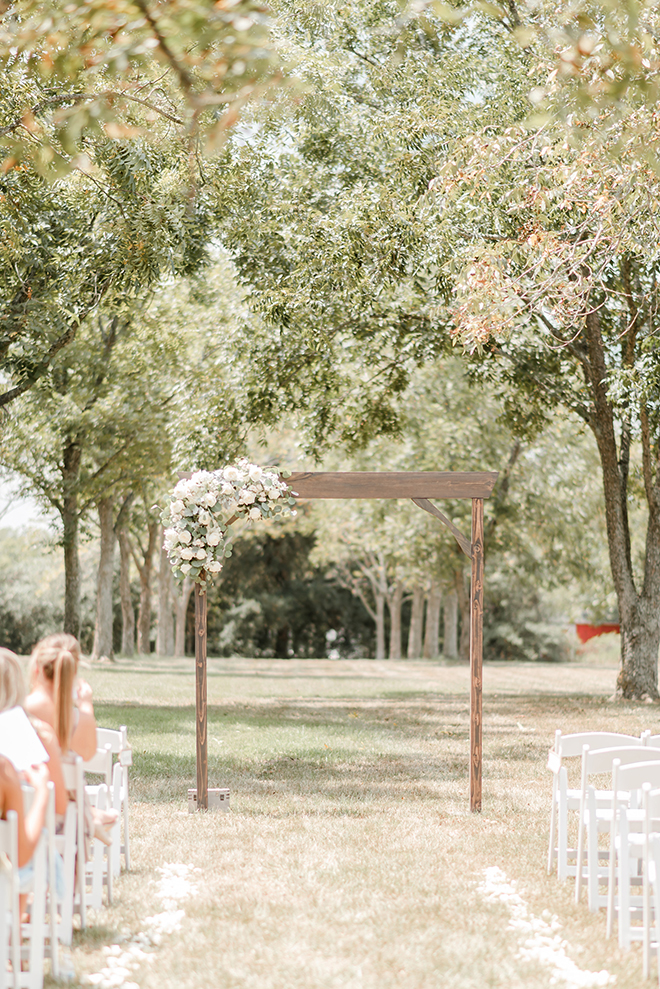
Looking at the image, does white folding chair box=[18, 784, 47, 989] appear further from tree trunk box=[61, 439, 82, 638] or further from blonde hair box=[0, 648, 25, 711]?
tree trunk box=[61, 439, 82, 638]

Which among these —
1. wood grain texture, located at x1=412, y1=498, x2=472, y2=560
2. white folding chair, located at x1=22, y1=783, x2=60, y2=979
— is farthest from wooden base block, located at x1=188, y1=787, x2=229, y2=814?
white folding chair, located at x1=22, y1=783, x2=60, y2=979

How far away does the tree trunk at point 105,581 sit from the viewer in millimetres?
27172

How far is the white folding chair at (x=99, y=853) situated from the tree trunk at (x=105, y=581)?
19778 mm

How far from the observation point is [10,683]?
4965mm

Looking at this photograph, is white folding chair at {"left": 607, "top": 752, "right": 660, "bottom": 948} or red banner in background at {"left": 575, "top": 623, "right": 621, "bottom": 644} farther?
red banner in background at {"left": 575, "top": 623, "right": 621, "bottom": 644}

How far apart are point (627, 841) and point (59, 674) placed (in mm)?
3207

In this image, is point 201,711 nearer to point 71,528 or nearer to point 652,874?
point 652,874

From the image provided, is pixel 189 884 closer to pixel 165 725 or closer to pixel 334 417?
pixel 165 725

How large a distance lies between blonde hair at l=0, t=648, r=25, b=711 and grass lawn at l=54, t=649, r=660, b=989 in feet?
4.58

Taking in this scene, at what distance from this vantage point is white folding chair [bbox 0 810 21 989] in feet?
14.4

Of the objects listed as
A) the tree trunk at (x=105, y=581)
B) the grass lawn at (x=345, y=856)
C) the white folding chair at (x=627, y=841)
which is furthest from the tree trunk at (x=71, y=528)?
the white folding chair at (x=627, y=841)

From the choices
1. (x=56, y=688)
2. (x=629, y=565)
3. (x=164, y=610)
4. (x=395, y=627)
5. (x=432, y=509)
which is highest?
(x=432, y=509)

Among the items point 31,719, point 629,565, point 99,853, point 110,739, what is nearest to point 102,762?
point 110,739

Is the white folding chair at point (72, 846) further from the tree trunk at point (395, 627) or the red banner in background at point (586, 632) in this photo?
the red banner in background at point (586, 632)
